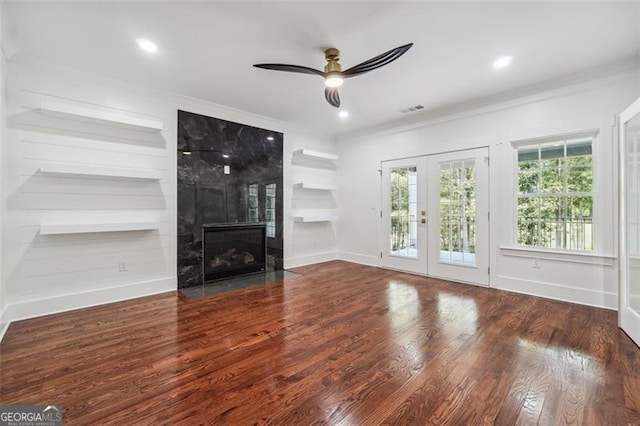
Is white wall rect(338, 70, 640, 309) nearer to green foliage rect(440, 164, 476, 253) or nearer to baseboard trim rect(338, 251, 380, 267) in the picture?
baseboard trim rect(338, 251, 380, 267)

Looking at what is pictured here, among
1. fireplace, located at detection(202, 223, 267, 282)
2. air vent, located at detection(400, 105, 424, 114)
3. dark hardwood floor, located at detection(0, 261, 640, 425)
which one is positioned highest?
air vent, located at detection(400, 105, 424, 114)

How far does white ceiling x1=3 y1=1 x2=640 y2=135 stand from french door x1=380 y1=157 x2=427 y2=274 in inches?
64.0

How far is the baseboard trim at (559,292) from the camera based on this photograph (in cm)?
341

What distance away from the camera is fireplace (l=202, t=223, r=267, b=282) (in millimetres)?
4621

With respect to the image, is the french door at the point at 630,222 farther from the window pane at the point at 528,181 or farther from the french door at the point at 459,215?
the french door at the point at 459,215

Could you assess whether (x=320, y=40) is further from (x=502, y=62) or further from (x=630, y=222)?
(x=630, y=222)

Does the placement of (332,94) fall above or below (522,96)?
below

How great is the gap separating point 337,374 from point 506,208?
3599mm

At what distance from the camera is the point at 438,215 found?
16.1 feet

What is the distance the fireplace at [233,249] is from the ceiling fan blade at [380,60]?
3.16 metres

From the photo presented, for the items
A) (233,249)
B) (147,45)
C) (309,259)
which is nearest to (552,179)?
(309,259)

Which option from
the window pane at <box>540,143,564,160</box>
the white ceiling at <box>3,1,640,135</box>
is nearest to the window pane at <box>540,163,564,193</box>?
the window pane at <box>540,143,564,160</box>

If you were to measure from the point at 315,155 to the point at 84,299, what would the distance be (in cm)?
432

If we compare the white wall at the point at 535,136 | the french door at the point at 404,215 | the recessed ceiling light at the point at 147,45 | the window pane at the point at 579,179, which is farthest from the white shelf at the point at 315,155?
the window pane at the point at 579,179
